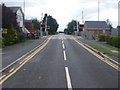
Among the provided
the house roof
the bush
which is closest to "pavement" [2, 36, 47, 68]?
the bush

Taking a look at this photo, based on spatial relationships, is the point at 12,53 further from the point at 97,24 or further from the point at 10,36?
the point at 97,24

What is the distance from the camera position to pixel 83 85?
13336 mm

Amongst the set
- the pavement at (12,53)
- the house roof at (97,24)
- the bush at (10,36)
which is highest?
the house roof at (97,24)

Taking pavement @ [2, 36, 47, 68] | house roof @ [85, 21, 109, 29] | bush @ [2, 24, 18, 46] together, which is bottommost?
pavement @ [2, 36, 47, 68]

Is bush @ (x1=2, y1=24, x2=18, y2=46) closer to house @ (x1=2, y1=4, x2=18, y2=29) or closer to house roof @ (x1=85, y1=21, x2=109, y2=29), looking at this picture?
house @ (x1=2, y1=4, x2=18, y2=29)

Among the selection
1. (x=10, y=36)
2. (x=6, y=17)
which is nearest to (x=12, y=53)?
(x=10, y=36)

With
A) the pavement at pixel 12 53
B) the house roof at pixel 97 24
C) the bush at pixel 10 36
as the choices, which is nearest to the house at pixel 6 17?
the bush at pixel 10 36

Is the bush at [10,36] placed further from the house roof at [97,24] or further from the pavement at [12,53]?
the house roof at [97,24]

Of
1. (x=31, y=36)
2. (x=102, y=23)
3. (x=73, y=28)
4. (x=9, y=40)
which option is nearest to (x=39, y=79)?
(x=9, y=40)

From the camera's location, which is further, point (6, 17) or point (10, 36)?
point (6, 17)

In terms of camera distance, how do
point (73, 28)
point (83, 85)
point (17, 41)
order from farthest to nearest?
1. point (73, 28)
2. point (17, 41)
3. point (83, 85)

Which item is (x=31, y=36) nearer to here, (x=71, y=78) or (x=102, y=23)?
(x=102, y=23)

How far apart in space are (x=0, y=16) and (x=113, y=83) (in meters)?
37.6

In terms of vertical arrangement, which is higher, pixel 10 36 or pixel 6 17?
pixel 6 17
